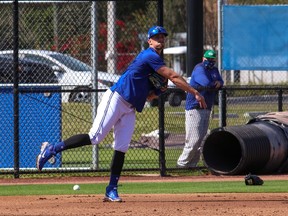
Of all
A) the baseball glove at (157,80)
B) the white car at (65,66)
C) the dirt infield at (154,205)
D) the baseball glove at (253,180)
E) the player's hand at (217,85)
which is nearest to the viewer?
the dirt infield at (154,205)

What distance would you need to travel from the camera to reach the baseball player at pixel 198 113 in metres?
15.8

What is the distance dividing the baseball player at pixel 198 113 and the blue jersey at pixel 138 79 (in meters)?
5.17

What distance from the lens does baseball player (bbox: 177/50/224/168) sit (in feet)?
51.9

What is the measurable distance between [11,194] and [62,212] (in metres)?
2.61

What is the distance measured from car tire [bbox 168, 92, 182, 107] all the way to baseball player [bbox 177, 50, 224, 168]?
235 mm

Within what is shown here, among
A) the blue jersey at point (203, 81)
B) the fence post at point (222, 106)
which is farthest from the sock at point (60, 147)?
the fence post at point (222, 106)

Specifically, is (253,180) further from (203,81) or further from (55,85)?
(55,85)

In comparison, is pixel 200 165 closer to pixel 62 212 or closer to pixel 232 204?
pixel 232 204

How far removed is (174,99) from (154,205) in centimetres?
577

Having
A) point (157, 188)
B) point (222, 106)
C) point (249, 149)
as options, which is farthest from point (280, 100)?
point (157, 188)

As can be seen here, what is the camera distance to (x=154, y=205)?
10570 millimetres

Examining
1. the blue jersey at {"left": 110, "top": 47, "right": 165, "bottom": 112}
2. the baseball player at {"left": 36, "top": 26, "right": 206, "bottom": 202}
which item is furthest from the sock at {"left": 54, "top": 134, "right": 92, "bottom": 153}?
the blue jersey at {"left": 110, "top": 47, "right": 165, "bottom": 112}

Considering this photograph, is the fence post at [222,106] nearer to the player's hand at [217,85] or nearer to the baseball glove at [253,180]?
the player's hand at [217,85]

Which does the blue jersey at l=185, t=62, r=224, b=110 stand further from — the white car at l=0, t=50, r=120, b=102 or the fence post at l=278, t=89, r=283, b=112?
the white car at l=0, t=50, r=120, b=102
